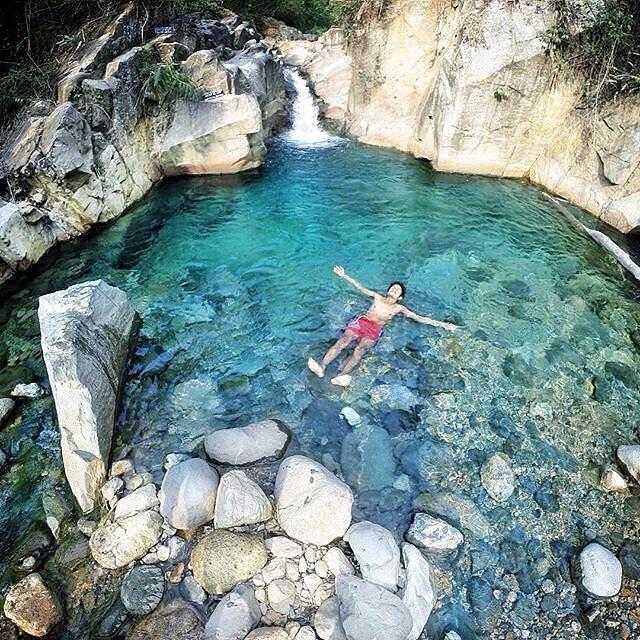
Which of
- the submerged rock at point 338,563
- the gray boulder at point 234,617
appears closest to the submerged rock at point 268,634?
the gray boulder at point 234,617

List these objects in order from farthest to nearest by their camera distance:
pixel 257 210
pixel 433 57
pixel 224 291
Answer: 1. pixel 433 57
2. pixel 257 210
3. pixel 224 291

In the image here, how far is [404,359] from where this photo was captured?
722 centimetres

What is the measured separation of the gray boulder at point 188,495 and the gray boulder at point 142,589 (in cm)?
47

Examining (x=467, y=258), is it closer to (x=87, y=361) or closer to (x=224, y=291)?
(x=224, y=291)

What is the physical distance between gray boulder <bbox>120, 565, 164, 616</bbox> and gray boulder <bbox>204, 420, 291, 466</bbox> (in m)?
1.39

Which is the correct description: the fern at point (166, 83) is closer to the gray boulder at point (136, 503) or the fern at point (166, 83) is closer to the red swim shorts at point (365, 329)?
the red swim shorts at point (365, 329)

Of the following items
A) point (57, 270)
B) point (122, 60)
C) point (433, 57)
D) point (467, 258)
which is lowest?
point (57, 270)

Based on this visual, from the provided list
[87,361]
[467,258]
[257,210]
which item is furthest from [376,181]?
[87,361]

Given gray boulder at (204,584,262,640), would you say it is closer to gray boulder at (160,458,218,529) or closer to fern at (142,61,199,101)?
gray boulder at (160,458,218,529)

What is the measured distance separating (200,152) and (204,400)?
901cm

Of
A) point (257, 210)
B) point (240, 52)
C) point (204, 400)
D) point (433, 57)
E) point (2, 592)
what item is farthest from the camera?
point (240, 52)

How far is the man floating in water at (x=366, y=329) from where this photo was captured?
685cm

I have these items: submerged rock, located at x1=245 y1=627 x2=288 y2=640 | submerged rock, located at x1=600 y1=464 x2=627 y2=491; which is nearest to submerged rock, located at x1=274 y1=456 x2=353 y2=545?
submerged rock, located at x1=245 y1=627 x2=288 y2=640

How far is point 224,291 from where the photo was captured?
8828mm
